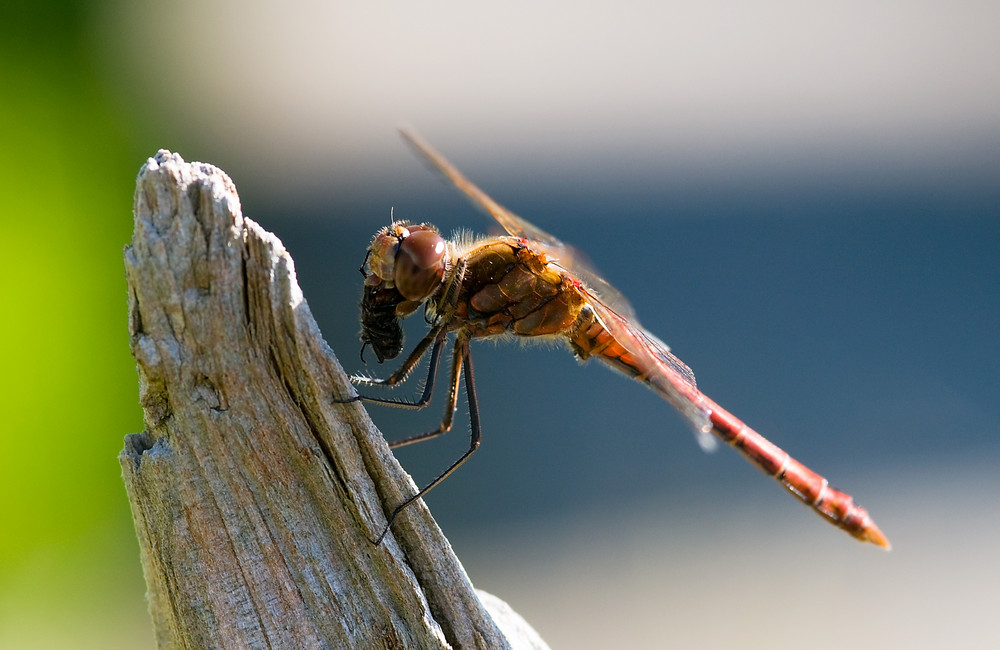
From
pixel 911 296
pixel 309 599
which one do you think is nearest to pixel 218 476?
pixel 309 599

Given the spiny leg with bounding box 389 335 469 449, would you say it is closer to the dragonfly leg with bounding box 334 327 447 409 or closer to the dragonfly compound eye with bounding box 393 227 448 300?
the dragonfly leg with bounding box 334 327 447 409

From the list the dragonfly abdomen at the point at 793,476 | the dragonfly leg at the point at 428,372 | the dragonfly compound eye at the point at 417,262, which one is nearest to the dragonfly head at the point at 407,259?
the dragonfly compound eye at the point at 417,262

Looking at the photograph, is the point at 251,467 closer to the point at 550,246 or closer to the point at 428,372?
the point at 428,372

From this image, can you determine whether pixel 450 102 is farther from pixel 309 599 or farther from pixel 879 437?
pixel 309 599

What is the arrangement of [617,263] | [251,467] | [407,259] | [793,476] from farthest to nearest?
[617,263] → [793,476] → [407,259] → [251,467]

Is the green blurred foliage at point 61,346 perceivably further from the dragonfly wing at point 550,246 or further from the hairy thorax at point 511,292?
the hairy thorax at point 511,292

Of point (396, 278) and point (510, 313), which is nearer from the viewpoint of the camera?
point (396, 278)

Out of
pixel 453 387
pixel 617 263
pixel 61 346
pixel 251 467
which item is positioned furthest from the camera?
pixel 617 263

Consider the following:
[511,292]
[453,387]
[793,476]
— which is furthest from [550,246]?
[793,476]
